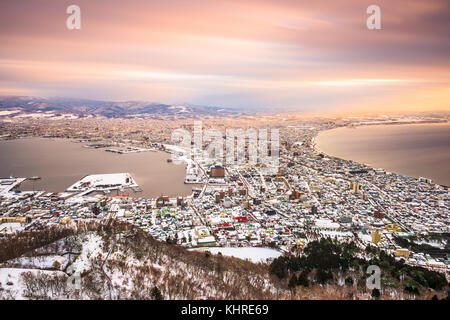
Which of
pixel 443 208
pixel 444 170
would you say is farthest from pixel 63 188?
pixel 444 170

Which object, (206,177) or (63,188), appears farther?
(206,177)

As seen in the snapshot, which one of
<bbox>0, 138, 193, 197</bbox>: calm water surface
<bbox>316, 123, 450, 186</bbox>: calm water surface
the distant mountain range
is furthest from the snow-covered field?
the distant mountain range

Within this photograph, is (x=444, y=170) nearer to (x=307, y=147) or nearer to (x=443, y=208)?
(x=443, y=208)

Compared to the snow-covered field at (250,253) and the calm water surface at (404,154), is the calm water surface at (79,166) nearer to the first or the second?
A: the snow-covered field at (250,253)

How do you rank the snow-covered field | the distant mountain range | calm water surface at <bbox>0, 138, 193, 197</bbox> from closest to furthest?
the snow-covered field → calm water surface at <bbox>0, 138, 193, 197</bbox> → the distant mountain range

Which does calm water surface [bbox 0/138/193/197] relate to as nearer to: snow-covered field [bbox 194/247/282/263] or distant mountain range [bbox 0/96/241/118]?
snow-covered field [bbox 194/247/282/263]
